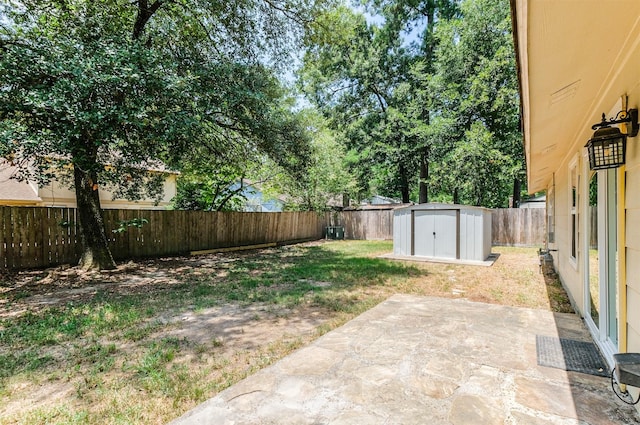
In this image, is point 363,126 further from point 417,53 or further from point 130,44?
point 130,44

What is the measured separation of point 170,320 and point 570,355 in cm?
417

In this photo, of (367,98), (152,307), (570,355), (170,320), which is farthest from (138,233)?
(367,98)

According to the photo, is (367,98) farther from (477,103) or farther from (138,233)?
(138,233)

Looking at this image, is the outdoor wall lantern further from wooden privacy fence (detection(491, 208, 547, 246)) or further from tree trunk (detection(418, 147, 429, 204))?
tree trunk (detection(418, 147, 429, 204))

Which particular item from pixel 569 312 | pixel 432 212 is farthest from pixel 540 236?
pixel 569 312

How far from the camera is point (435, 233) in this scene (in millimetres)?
9188

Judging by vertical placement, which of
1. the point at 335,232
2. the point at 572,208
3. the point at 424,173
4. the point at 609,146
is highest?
the point at 424,173

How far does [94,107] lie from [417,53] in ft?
53.9

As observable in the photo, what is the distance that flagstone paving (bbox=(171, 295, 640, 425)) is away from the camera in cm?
194

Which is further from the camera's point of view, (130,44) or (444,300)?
(130,44)

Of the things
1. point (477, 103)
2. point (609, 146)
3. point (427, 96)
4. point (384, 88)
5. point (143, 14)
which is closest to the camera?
point (609, 146)

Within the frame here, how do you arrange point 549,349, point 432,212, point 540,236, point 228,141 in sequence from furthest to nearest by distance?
point 540,236 < point 432,212 < point 228,141 < point 549,349

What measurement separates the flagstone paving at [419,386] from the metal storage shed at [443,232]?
5427 mm

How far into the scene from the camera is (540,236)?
11.9 meters
